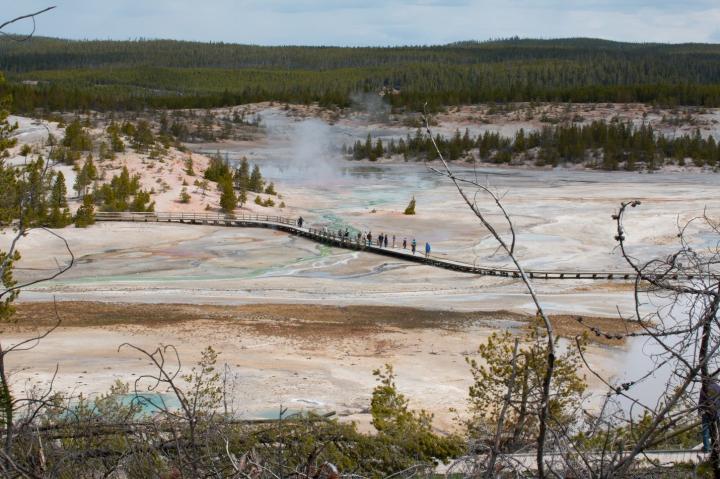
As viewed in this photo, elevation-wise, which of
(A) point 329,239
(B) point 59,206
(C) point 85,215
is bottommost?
(A) point 329,239

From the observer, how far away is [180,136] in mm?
82250

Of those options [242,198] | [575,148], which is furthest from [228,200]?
[575,148]

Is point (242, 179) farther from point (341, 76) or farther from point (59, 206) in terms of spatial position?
point (341, 76)

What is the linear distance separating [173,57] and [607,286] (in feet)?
531

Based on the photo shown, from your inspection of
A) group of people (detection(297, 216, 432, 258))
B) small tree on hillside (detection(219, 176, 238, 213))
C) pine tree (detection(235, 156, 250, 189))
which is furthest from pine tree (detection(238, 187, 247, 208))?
group of people (detection(297, 216, 432, 258))

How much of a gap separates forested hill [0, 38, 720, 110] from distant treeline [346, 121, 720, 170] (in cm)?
737

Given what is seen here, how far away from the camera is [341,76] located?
144m

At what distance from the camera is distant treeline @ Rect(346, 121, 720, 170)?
75812 mm

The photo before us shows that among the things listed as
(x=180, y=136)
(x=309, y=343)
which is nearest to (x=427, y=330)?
(x=309, y=343)

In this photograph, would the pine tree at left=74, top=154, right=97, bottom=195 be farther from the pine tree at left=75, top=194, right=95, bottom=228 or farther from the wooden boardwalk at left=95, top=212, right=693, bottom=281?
the pine tree at left=75, top=194, right=95, bottom=228

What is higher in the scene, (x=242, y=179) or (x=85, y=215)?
(x=242, y=179)

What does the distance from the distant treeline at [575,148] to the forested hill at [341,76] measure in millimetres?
7371

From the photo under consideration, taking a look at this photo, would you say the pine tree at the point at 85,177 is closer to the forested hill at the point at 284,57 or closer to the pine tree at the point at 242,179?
the pine tree at the point at 242,179

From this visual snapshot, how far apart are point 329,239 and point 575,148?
138 feet
